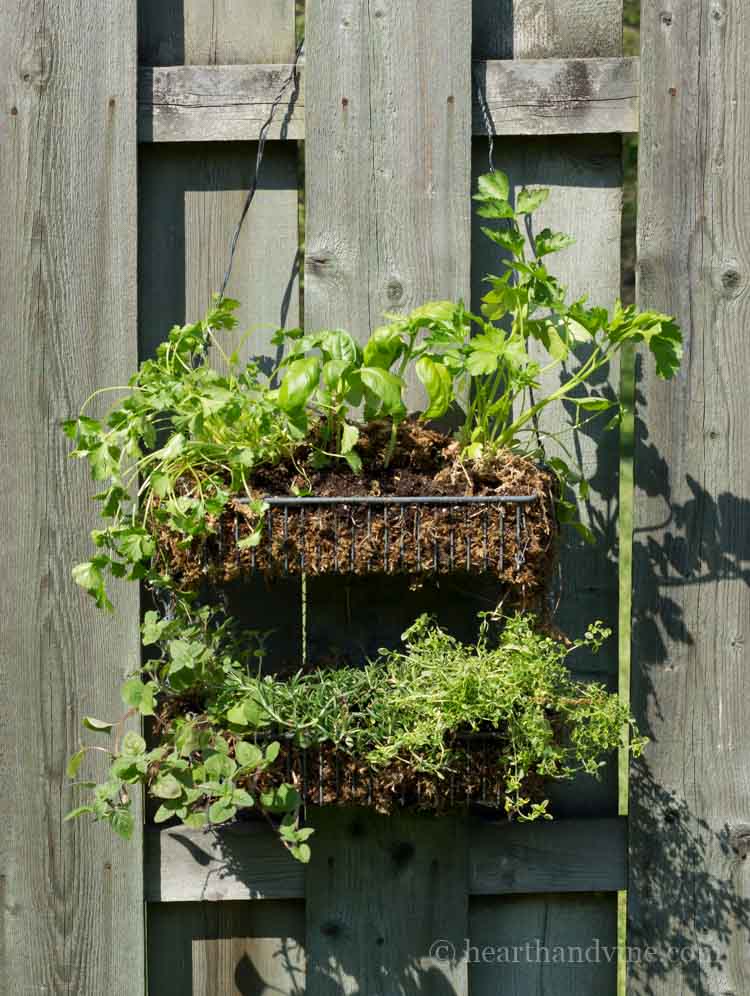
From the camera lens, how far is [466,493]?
6.85 feet

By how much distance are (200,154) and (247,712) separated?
4.27 ft

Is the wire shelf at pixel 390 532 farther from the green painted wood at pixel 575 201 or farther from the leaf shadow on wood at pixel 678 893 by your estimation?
the leaf shadow on wood at pixel 678 893

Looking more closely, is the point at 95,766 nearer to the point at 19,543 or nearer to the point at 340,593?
the point at 19,543

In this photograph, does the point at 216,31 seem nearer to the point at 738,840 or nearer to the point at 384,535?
the point at 384,535

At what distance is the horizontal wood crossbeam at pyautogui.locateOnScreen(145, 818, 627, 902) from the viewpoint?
2.45 metres

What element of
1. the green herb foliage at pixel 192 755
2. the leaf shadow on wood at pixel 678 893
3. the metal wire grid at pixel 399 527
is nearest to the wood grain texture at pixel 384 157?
the metal wire grid at pixel 399 527

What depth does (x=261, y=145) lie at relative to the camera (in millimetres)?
2373

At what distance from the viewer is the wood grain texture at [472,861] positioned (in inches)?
96.5

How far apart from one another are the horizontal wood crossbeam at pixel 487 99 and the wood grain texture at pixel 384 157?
60mm

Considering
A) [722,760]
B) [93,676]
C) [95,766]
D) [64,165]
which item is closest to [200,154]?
[64,165]

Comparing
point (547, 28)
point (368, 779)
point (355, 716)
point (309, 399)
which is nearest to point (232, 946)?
point (368, 779)

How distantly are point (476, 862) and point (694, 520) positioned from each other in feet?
3.12

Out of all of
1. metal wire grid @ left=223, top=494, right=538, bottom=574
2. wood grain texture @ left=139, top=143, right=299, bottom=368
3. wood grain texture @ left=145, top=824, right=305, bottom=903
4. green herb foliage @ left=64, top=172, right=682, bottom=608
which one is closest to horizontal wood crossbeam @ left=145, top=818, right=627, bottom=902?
wood grain texture @ left=145, top=824, right=305, bottom=903

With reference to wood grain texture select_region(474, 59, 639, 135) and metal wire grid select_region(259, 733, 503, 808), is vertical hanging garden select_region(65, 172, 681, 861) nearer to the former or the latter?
metal wire grid select_region(259, 733, 503, 808)
